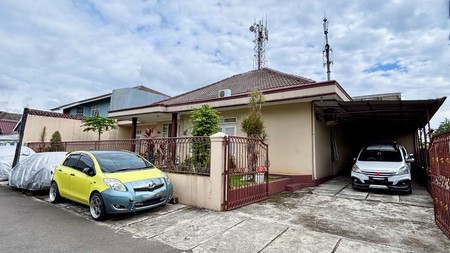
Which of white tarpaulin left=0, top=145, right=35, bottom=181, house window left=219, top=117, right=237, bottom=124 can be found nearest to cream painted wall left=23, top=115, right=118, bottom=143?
white tarpaulin left=0, top=145, right=35, bottom=181

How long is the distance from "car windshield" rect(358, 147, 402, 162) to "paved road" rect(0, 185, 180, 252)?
8594mm

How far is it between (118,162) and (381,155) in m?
9.42

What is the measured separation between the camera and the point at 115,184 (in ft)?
18.1

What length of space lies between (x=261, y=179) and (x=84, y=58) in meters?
12.5

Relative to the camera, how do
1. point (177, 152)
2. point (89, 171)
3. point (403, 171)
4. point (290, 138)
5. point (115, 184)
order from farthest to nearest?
point (290, 138), point (403, 171), point (177, 152), point (89, 171), point (115, 184)

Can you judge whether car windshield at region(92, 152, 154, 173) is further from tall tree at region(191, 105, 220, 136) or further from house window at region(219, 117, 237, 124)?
house window at region(219, 117, 237, 124)

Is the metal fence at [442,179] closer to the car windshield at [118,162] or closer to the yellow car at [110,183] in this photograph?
the yellow car at [110,183]

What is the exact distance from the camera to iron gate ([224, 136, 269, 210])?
249 inches

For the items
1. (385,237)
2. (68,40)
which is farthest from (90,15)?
(385,237)

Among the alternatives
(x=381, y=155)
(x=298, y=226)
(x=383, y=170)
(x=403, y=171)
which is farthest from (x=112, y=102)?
(x=403, y=171)

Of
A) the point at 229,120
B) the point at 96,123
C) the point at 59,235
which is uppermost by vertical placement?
the point at 96,123

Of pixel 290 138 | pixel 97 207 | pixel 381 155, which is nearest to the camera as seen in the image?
pixel 97 207

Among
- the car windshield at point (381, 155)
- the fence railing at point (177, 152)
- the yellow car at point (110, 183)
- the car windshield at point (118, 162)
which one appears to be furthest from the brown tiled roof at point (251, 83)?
the yellow car at point (110, 183)

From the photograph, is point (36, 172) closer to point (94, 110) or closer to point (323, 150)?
point (323, 150)
